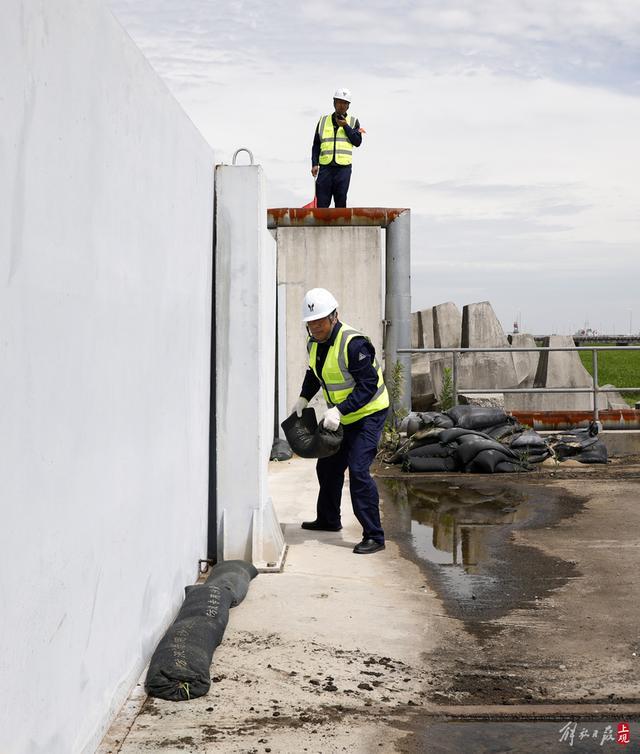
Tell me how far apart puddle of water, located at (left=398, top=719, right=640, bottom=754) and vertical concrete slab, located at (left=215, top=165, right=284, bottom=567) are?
8.87 feet

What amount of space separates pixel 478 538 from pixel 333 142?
298 inches

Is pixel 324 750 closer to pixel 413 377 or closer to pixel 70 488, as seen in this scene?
pixel 70 488

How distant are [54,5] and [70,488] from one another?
60.6 inches

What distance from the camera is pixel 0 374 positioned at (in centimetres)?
274

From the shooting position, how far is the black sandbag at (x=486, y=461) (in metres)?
10.6

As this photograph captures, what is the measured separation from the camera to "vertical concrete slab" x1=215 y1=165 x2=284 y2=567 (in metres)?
6.51

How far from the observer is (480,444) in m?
10.6

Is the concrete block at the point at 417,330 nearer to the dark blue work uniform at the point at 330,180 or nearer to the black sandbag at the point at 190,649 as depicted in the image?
the dark blue work uniform at the point at 330,180

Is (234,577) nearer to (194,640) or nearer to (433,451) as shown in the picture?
(194,640)

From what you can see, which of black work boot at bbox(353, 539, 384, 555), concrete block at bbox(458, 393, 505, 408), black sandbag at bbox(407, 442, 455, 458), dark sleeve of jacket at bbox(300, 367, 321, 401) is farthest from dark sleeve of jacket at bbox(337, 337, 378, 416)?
concrete block at bbox(458, 393, 505, 408)

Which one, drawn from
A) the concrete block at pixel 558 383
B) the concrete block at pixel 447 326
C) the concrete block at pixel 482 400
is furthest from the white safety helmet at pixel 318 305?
the concrete block at pixel 447 326

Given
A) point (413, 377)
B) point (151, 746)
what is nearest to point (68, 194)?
point (151, 746)

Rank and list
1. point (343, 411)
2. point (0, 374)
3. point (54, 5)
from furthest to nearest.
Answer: point (343, 411) → point (54, 5) → point (0, 374)

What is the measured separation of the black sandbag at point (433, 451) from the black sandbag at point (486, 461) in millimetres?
269
